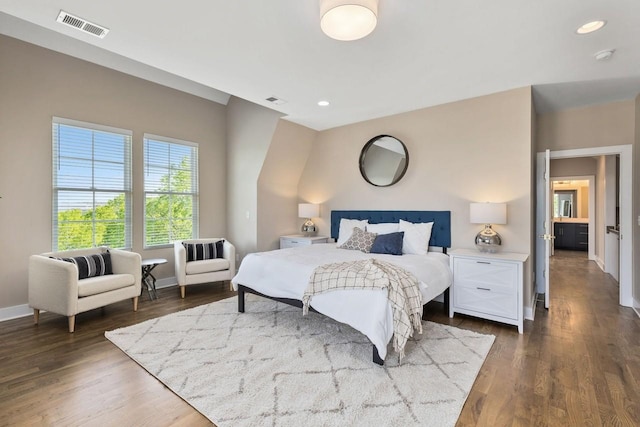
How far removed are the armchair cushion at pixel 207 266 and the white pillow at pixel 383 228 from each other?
7.39ft

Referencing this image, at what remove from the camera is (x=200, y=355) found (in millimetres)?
2584

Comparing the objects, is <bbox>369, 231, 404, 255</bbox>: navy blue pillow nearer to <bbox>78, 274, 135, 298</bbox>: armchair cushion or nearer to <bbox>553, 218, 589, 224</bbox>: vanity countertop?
<bbox>78, 274, 135, 298</bbox>: armchair cushion

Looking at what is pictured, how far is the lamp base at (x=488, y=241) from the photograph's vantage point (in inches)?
140

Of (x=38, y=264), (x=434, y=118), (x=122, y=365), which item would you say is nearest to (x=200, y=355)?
(x=122, y=365)

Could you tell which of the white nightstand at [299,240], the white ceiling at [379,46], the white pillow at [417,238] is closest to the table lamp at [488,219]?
the white pillow at [417,238]

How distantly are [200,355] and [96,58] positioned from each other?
4124mm

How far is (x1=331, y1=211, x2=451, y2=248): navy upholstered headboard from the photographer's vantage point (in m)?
4.10

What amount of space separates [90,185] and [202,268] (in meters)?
1.86

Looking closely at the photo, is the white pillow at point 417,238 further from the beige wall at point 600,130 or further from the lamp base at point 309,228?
the beige wall at point 600,130

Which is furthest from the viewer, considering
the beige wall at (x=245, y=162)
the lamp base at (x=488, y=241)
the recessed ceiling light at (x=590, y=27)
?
the beige wall at (x=245, y=162)

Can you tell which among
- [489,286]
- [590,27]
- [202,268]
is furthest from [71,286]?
[590,27]

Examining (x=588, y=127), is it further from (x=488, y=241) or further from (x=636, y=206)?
(x=488, y=241)

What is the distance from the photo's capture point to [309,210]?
5391 mm

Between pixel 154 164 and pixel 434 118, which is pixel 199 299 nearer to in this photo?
pixel 154 164
